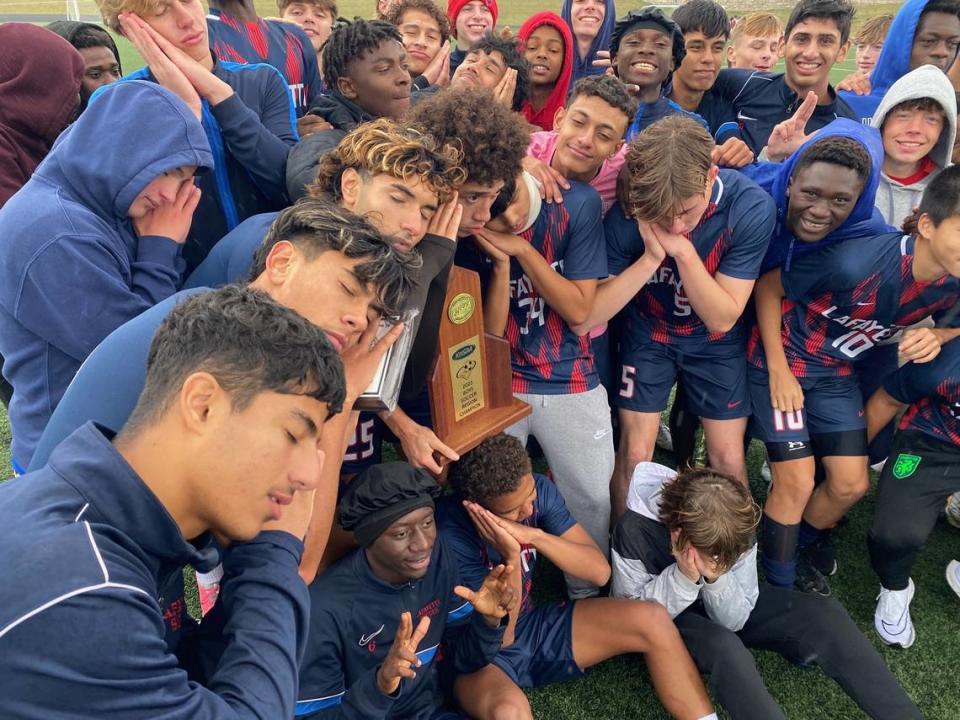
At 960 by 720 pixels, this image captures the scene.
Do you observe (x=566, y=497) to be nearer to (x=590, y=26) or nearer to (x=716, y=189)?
(x=716, y=189)

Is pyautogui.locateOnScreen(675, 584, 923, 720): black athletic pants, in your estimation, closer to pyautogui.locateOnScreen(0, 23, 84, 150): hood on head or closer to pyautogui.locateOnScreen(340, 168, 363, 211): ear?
pyautogui.locateOnScreen(340, 168, 363, 211): ear

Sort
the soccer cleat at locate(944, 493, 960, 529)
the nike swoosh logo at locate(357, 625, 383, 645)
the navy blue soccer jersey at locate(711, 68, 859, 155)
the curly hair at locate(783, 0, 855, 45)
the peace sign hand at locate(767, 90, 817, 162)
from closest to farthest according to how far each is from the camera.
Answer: the nike swoosh logo at locate(357, 625, 383, 645), the peace sign hand at locate(767, 90, 817, 162), the soccer cleat at locate(944, 493, 960, 529), the curly hair at locate(783, 0, 855, 45), the navy blue soccer jersey at locate(711, 68, 859, 155)

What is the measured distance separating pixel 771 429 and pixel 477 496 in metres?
1.58

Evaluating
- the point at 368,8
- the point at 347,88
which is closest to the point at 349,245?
the point at 347,88

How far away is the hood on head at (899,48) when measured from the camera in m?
4.43

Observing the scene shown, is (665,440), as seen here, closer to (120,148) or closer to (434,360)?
(434,360)

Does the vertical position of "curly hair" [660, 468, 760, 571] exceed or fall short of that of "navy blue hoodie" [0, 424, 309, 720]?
it falls short

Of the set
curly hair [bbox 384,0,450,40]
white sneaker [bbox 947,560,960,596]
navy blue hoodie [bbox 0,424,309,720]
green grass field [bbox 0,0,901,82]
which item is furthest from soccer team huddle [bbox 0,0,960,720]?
green grass field [bbox 0,0,901,82]

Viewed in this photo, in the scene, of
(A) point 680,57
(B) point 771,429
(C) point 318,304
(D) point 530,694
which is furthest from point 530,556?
(A) point 680,57

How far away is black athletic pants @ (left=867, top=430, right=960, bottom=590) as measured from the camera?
331 centimetres

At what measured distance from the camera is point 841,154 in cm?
310

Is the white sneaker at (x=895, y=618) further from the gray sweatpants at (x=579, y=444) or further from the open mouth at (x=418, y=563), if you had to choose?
the open mouth at (x=418, y=563)

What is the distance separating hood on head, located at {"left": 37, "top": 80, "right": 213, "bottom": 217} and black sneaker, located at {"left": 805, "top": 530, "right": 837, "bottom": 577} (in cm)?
347

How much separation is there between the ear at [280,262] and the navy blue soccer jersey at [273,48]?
219 centimetres
